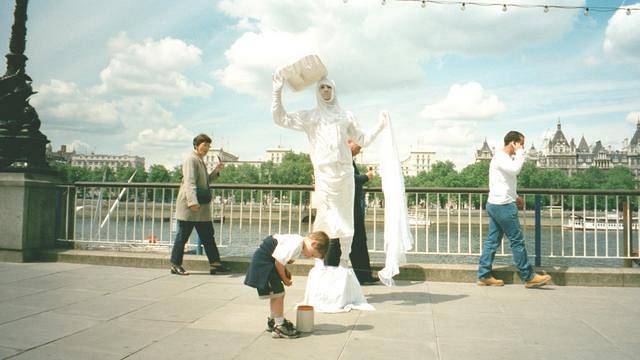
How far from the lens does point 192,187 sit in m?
5.92

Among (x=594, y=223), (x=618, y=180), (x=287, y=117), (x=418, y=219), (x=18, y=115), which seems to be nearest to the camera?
(x=287, y=117)

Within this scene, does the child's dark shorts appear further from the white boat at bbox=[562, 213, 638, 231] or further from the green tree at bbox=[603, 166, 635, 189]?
the green tree at bbox=[603, 166, 635, 189]

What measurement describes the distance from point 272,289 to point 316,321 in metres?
0.68

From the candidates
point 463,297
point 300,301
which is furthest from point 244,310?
point 463,297

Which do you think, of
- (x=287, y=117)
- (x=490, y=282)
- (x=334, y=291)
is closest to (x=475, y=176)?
(x=490, y=282)

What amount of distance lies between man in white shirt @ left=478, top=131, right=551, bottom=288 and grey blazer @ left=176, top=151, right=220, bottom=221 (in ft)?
11.5

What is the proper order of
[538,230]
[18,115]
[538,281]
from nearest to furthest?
[538,281]
[538,230]
[18,115]

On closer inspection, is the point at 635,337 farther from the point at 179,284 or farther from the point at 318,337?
the point at 179,284

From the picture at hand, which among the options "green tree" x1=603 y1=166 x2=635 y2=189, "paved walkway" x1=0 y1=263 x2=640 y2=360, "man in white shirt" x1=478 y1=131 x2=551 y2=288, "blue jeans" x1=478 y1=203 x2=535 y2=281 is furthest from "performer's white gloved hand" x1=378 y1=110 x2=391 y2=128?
"green tree" x1=603 y1=166 x2=635 y2=189

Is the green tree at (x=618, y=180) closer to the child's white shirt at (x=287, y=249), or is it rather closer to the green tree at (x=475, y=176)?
the green tree at (x=475, y=176)

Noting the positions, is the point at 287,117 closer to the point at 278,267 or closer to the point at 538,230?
the point at 278,267

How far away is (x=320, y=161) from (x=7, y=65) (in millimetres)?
5472

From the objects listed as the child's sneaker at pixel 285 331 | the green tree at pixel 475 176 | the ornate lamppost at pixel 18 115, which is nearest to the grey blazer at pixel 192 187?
the ornate lamppost at pixel 18 115

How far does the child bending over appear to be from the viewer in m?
3.44
